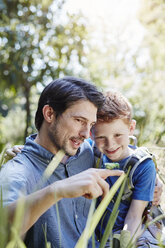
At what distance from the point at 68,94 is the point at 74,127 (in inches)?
8.8

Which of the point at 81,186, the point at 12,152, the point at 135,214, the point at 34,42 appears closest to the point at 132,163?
the point at 135,214

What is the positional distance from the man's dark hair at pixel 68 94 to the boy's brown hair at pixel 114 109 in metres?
0.06

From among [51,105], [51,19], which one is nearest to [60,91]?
[51,105]

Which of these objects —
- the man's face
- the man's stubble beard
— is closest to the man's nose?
the man's face

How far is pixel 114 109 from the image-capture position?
195 cm

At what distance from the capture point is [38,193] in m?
1.00

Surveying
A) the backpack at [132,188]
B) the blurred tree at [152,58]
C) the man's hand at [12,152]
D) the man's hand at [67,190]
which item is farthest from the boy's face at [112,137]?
the blurred tree at [152,58]

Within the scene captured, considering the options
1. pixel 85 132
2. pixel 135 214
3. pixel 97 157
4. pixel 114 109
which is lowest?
pixel 135 214

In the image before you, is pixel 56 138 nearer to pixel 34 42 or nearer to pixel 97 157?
pixel 97 157

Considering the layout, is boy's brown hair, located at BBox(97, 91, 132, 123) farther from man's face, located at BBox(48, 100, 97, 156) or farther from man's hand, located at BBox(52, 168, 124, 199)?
man's hand, located at BBox(52, 168, 124, 199)

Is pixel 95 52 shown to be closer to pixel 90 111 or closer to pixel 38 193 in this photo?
pixel 90 111

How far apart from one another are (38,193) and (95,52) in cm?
1162

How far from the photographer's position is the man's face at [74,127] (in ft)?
5.97

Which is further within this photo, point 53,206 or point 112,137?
point 112,137
